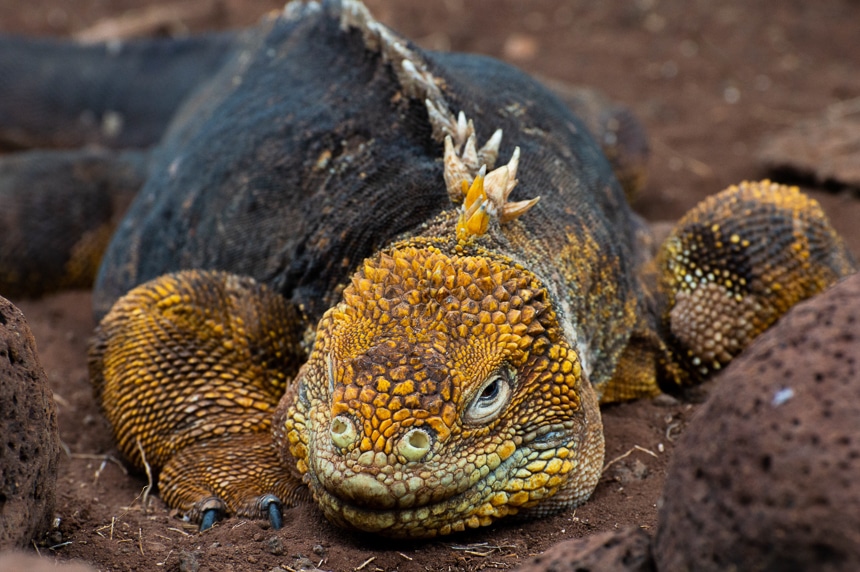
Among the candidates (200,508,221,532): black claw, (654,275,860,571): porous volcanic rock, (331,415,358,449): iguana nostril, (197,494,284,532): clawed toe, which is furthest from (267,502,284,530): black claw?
(654,275,860,571): porous volcanic rock

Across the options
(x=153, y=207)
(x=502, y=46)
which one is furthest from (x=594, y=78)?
(x=153, y=207)

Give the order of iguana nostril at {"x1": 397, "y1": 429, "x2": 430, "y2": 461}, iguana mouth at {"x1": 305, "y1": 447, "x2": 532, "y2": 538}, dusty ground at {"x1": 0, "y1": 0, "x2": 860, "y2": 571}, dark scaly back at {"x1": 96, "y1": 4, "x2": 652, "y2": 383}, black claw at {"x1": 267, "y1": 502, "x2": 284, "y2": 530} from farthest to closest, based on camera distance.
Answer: dark scaly back at {"x1": 96, "y1": 4, "x2": 652, "y2": 383} < black claw at {"x1": 267, "y1": 502, "x2": 284, "y2": 530} < dusty ground at {"x1": 0, "y1": 0, "x2": 860, "y2": 571} < iguana mouth at {"x1": 305, "y1": 447, "x2": 532, "y2": 538} < iguana nostril at {"x1": 397, "y1": 429, "x2": 430, "y2": 461}

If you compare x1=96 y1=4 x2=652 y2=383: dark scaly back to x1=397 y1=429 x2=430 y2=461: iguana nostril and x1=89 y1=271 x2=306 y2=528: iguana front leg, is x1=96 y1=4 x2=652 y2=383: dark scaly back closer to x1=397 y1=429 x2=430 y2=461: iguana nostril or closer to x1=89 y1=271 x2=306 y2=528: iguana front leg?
x1=89 y1=271 x2=306 y2=528: iguana front leg

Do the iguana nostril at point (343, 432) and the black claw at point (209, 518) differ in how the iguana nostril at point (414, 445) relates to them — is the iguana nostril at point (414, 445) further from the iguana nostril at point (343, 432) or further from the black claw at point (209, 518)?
the black claw at point (209, 518)

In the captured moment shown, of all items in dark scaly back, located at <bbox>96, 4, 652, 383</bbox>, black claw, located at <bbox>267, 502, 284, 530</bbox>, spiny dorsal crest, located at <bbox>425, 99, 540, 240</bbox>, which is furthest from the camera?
dark scaly back, located at <bbox>96, 4, 652, 383</bbox>

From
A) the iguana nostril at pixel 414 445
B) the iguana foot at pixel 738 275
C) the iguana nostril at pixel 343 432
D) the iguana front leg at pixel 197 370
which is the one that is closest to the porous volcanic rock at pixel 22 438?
the iguana nostril at pixel 343 432

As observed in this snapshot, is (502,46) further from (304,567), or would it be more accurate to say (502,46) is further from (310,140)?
(304,567)

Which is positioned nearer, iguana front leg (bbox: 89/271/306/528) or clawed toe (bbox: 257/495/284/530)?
clawed toe (bbox: 257/495/284/530)
